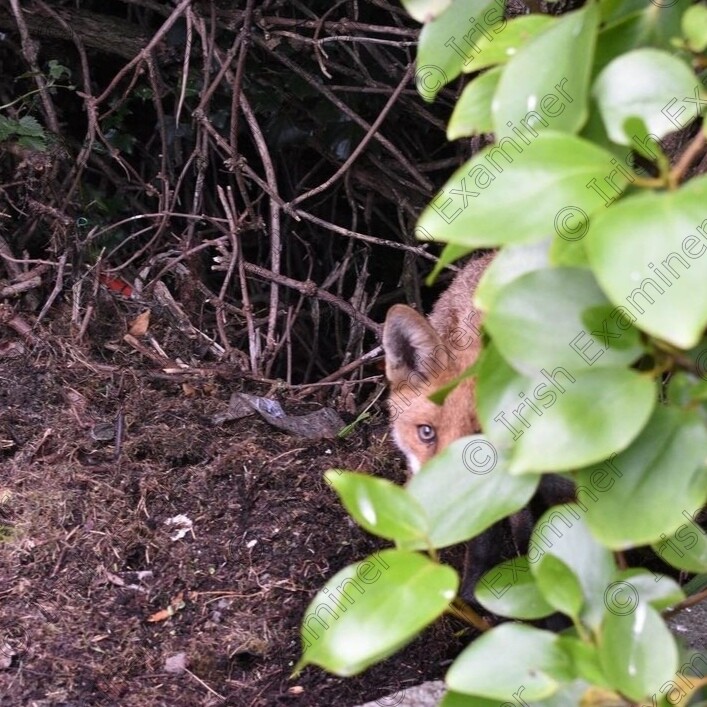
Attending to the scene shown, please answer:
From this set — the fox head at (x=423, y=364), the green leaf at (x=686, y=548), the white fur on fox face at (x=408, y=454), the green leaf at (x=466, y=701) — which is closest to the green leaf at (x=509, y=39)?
the green leaf at (x=686, y=548)

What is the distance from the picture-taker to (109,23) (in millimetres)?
4004

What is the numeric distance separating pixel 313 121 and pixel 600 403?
346 cm

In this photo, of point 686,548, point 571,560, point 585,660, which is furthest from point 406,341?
point 585,660

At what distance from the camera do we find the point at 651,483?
0.98m

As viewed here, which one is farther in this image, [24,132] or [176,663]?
[24,132]

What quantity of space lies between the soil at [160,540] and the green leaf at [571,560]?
1188mm

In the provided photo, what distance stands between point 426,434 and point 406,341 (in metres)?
0.35

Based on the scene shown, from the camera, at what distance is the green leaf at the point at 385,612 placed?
0.90m

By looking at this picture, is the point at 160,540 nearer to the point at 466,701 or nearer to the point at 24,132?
the point at 466,701

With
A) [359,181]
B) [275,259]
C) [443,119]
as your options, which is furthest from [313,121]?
[275,259]

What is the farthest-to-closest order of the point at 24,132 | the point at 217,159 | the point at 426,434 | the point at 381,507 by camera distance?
the point at 217,159, the point at 24,132, the point at 426,434, the point at 381,507

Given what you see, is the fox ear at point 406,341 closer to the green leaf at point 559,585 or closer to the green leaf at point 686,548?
the green leaf at point 686,548

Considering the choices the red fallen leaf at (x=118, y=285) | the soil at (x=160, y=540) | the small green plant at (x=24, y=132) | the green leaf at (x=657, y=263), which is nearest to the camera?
the green leaf at (x=657, y=263)

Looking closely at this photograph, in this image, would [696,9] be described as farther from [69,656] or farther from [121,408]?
[121,408]
